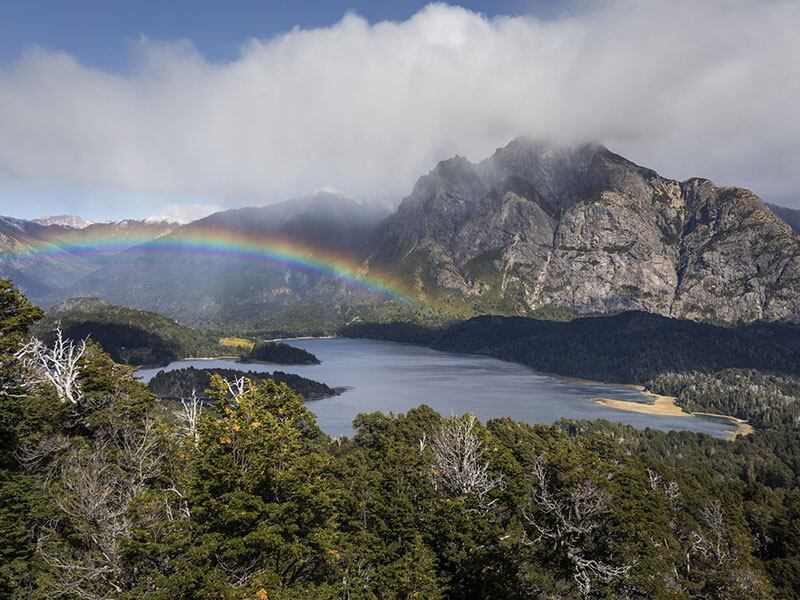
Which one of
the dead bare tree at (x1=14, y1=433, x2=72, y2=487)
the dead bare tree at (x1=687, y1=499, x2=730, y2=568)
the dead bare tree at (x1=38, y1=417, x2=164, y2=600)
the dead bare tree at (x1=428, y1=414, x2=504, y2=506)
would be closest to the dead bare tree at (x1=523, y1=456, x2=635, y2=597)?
the dead bare tree at (x1=428, y1=414, x2=504, y2=506)

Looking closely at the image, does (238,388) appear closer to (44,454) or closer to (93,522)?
(44,454)

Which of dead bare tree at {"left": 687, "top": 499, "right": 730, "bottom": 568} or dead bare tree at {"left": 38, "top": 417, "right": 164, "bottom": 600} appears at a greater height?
dead bare tree at {"left": 38, "top": 417, "right": 164, "bottom": 600}

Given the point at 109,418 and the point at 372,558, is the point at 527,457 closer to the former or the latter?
the point at 372,558

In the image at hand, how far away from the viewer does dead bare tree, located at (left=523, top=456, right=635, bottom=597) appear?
103 ft

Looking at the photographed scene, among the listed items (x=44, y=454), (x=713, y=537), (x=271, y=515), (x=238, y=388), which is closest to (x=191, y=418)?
(x=238, y=388)

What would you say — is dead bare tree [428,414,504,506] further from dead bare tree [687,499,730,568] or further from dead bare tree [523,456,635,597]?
dead bare tree [687,499,730,568]

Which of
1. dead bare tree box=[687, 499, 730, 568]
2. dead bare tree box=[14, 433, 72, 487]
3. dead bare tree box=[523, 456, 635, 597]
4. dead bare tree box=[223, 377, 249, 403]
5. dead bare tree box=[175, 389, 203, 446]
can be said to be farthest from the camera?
dead bare tree box=[687, 499, 730, 568]

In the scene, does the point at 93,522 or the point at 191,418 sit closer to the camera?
the point at 93,522

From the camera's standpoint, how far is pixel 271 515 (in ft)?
64.1

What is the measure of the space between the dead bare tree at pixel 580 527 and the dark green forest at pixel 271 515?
0.13 m

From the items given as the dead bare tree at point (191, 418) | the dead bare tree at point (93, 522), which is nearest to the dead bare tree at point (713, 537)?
the dead bare tree at point (191, 418)

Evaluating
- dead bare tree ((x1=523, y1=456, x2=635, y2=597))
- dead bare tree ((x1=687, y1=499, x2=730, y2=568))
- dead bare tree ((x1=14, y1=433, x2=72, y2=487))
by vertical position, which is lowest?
dead bare tree ((x1=687, y1=499, x2=730, y2=568))

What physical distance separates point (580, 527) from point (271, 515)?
2162cm

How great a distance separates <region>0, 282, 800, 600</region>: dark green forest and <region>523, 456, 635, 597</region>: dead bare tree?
0.13 metres
